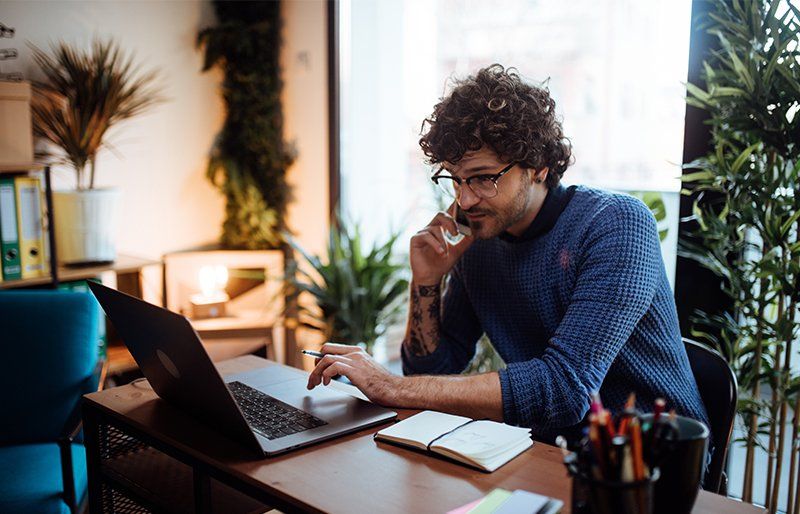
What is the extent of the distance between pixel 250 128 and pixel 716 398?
2.97m

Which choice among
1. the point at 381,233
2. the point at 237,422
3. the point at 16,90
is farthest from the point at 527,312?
the point at 381,233

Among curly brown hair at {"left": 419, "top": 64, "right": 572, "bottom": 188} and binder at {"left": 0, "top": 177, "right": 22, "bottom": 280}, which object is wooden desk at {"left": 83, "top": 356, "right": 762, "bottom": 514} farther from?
binder at {"left": 0, "top": 177, "right": 22, "bottom": 280}

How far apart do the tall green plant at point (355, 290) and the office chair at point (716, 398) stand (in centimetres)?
186

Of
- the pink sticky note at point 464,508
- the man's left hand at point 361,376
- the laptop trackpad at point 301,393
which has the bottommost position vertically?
the pink sticky note at point 464,508

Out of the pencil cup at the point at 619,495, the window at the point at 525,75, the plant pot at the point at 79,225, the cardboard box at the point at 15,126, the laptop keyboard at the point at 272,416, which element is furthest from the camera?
the plant pot at the point at 79,225

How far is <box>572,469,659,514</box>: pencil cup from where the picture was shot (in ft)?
2.73

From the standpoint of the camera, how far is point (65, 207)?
9.87ft

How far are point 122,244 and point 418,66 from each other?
1757mm

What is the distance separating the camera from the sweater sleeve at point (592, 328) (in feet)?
4.70

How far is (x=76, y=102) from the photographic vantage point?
313 centimetres

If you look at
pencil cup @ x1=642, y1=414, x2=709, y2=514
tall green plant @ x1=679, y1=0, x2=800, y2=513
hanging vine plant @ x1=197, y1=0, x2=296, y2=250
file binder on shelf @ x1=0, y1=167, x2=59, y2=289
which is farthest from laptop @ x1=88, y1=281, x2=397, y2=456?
hanging vine plant @ x1=197, y1=0, x2=296, y2=250

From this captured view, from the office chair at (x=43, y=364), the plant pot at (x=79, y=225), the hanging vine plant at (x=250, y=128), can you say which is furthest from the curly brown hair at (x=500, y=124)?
the hanging vine plant at (x=250, y=128)

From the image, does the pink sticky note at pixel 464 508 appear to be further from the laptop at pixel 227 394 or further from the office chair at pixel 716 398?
the office chair at pixel 716 398

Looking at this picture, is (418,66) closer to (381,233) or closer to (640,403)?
(381,233)
